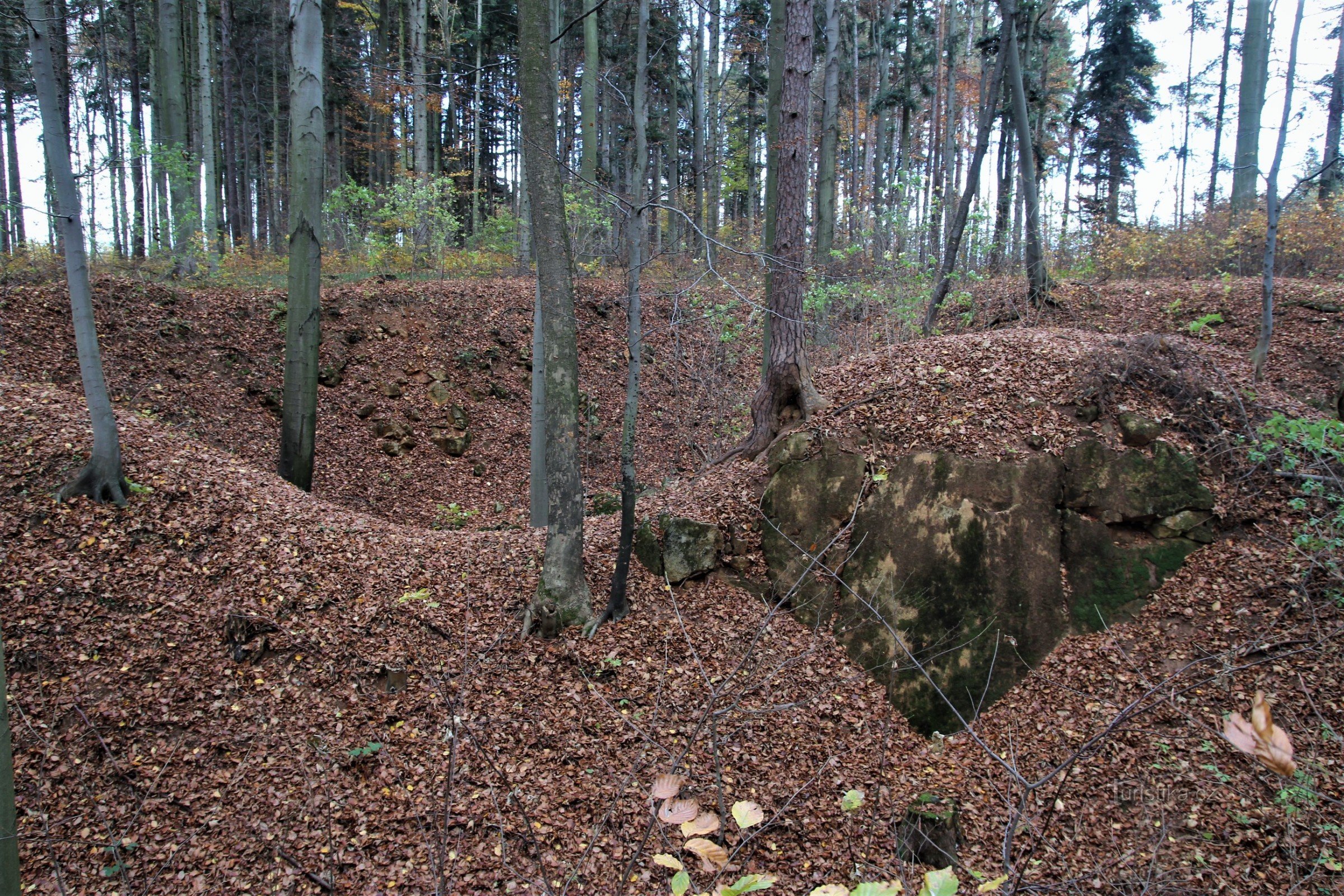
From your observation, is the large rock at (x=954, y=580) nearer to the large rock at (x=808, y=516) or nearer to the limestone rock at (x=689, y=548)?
the large rock at (x=808, y=516)

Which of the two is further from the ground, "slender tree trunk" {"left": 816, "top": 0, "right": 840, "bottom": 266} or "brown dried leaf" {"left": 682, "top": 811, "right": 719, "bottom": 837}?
"slender tree trunk" {"left": 816, "top": 0, "right": 840, "bottom": 266}

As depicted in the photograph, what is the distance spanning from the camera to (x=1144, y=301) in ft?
33.3

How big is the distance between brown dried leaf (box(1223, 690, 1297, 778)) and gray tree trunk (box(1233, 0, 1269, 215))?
14.8 metres

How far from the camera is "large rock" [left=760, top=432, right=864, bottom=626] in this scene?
242 inches

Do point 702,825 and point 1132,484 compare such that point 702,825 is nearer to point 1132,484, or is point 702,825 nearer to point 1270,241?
point 1132,484

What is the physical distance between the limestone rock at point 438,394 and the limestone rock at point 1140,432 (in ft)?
31.7

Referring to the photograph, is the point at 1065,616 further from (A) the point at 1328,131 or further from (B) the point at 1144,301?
(A) the point at 1328,131

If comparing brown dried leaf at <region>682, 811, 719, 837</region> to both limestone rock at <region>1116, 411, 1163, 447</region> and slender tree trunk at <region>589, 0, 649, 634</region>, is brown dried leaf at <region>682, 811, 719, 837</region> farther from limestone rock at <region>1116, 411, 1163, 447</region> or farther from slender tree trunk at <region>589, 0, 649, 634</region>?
limestone rock at <region>1116, 411, 1163, 447</region>

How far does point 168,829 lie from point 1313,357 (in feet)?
39.0

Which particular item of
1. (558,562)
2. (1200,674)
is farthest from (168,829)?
(1200,674)

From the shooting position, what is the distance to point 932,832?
175 inches

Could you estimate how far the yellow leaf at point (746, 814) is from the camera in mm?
1316

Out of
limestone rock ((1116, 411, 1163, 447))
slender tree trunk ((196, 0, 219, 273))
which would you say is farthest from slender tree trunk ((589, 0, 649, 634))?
slender tree trunk ((196, 0, 219, 273))

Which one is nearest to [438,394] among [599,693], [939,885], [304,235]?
[304,235]
